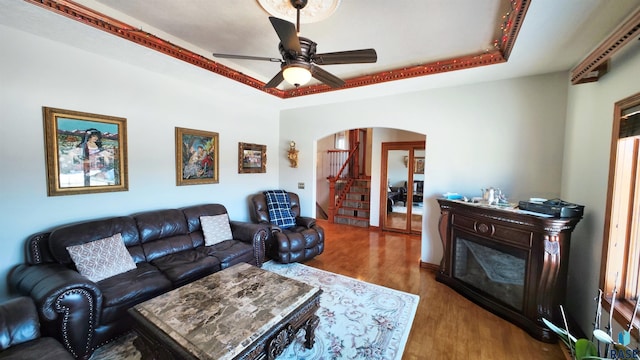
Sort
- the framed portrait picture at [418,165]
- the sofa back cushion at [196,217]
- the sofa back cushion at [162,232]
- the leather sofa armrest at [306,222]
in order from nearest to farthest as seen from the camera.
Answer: the sofa back cushion at [162,232]
the sofa back cushion at [196,217]
the leather sofa armrest at [306,222]
the framed portrait picture at [418,165]

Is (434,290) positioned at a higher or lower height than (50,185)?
lower

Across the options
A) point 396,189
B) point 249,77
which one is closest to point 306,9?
point 249,77

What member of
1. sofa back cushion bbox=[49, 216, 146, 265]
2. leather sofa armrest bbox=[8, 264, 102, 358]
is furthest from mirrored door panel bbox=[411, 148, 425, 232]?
leather sofa armrest bbox=[8, 264, 102, 358]

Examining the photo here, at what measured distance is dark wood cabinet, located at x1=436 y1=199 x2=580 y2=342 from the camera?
7.37 ft

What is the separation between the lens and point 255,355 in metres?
1.55

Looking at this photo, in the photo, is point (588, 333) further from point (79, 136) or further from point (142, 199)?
point (79, 136)

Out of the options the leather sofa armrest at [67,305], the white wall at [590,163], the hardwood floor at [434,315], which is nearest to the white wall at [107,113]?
the leather sofa armrest at [67,305]

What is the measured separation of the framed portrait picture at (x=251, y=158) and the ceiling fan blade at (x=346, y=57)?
2.75 m

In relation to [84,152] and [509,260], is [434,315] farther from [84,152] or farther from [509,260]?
[84,152]

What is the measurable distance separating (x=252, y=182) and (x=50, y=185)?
2.64m

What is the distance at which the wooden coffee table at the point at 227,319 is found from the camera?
1.48 meters

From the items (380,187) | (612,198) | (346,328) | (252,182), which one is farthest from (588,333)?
(252,182)

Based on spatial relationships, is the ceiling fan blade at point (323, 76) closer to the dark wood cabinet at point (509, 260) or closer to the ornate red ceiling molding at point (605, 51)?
the ornate red ceiling molding at point (605, 51)

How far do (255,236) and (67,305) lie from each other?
1.89 m
